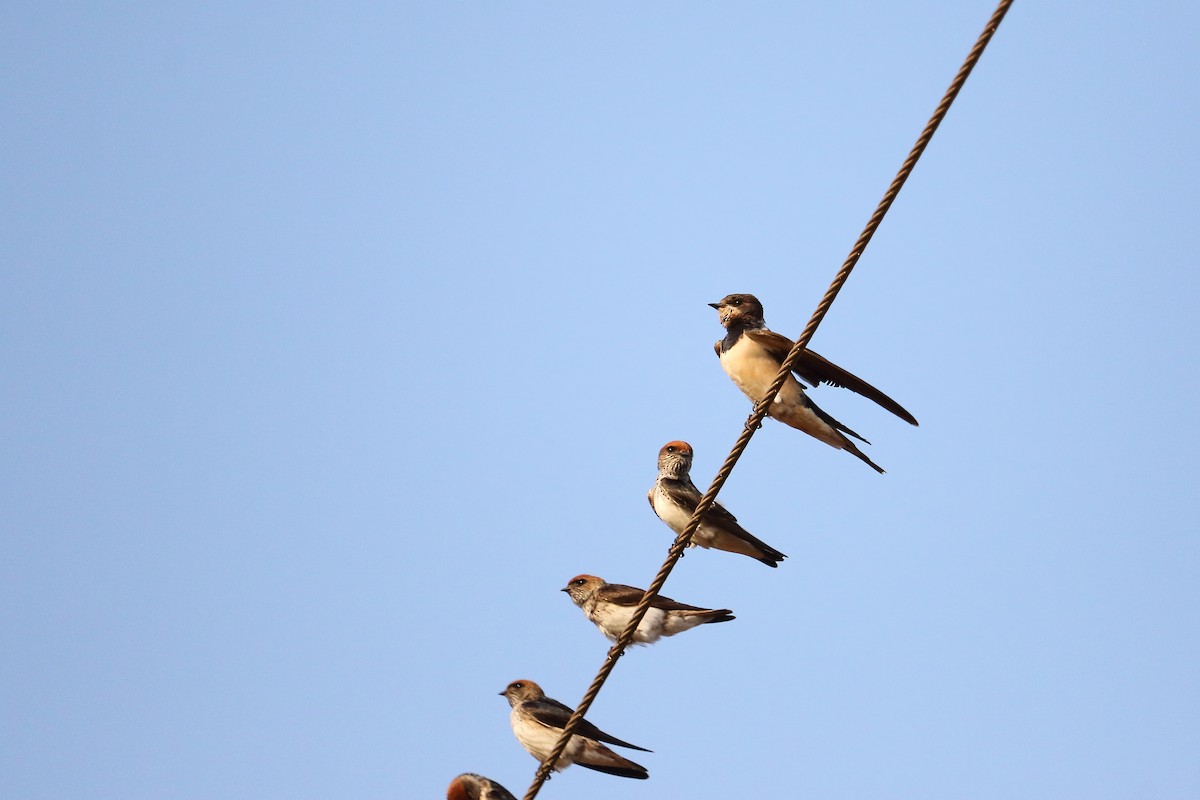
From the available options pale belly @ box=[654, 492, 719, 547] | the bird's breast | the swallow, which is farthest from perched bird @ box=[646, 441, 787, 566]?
the swallow

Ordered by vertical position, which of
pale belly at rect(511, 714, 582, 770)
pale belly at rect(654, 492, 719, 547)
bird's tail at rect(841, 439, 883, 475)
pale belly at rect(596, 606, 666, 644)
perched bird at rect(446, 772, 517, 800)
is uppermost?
bird's tail at rect(841, 439, 883, 475)

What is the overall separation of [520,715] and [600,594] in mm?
1107

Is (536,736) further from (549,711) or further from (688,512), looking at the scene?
(688,512)

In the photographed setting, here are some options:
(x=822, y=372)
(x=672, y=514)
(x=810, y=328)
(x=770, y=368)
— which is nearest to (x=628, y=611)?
(x=672, y=514)

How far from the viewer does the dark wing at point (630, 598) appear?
852 centimetres

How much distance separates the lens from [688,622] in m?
8.47

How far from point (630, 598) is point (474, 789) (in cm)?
179

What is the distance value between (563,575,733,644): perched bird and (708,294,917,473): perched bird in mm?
1399

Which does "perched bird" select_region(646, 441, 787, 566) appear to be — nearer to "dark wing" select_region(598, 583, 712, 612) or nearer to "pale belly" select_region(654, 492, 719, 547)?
"pale belly" select_region(654, 492, 719, 547)

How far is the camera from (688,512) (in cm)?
926

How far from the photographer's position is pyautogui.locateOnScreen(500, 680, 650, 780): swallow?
8.00 meters

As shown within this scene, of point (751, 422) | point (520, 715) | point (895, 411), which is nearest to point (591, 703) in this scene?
point (751, 422)

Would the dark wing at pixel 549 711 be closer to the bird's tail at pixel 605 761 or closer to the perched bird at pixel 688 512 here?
the bird's tail at pixel 605 761

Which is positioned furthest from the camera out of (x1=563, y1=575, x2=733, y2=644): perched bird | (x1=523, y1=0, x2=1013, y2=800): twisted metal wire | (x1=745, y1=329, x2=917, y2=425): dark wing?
(x1=563, y1=575, x2=733, y2=644): perched bird
